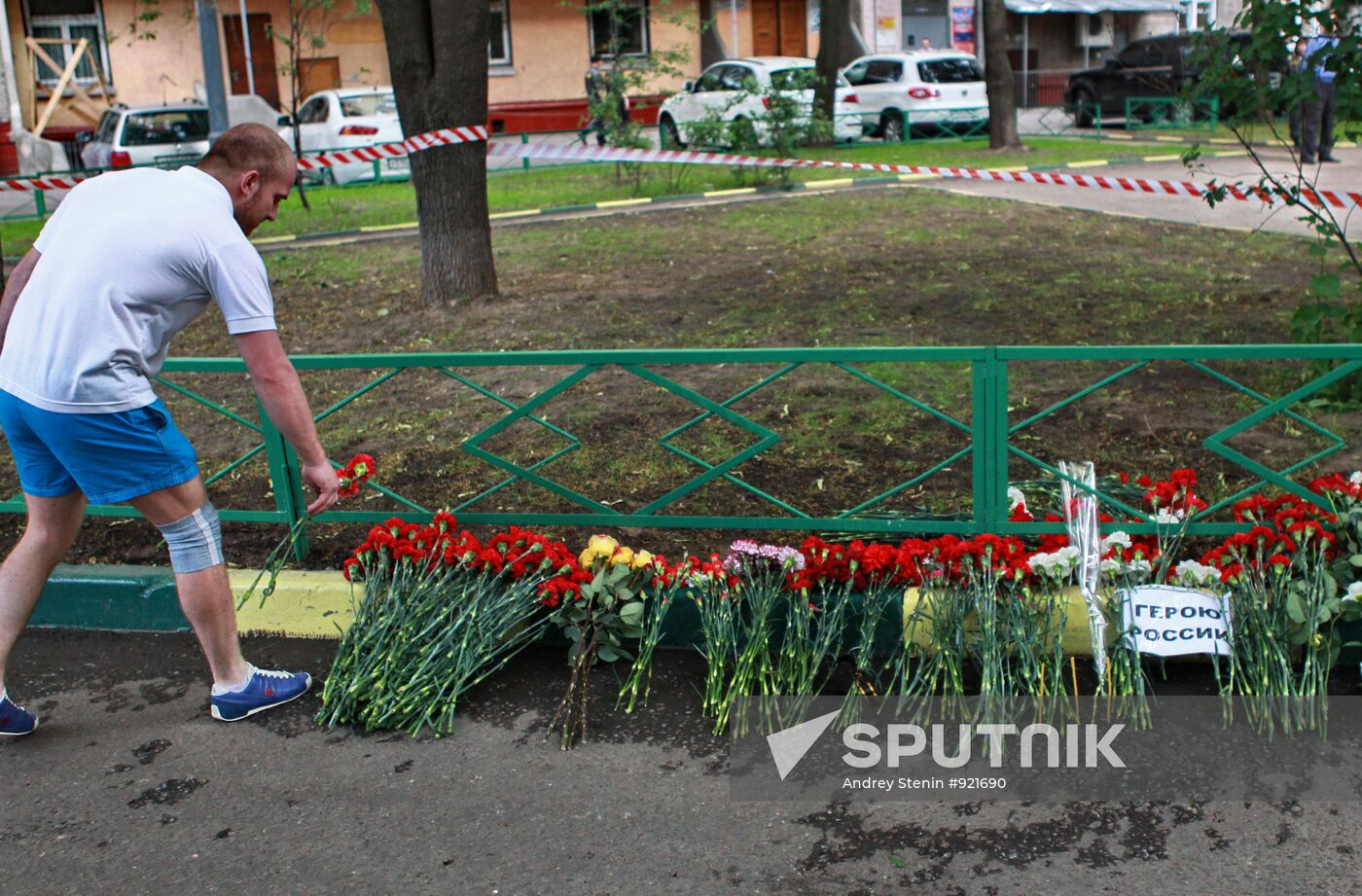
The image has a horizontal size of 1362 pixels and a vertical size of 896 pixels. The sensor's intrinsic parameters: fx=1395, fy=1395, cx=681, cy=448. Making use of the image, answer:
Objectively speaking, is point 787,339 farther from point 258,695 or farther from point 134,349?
point 134,349

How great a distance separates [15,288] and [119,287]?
1.46 feet

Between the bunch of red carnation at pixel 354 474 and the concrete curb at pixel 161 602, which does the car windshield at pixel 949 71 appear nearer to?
the bunch of red carnation at pixel 354 474

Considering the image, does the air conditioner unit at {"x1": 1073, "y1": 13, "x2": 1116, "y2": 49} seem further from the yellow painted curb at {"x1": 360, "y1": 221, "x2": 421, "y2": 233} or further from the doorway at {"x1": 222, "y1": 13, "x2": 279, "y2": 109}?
the yellow painted curb at {"x1": 360, "y1": 221, "x2": 421, "y2": 233}

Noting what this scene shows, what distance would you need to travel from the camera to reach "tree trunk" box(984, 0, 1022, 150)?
→ 65.4 feet

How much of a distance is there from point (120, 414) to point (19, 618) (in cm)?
78

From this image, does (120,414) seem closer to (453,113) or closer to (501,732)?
(501,732)

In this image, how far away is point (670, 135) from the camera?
22969 mm

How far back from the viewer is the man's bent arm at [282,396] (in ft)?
11.9

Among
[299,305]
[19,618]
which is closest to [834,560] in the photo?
[19,618]

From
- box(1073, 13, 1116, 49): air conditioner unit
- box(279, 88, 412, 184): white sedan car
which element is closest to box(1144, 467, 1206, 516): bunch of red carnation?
box(279, 88, 412, 184): white sedan car

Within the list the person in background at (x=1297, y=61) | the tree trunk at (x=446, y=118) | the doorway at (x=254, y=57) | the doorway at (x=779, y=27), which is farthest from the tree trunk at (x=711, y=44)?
the person in background at (x=1297, y=61)

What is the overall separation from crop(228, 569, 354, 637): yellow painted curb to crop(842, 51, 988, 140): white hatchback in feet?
66.1

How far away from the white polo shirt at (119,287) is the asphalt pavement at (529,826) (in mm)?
1016

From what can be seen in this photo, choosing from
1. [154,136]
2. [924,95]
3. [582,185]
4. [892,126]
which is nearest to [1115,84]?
[924,95]
